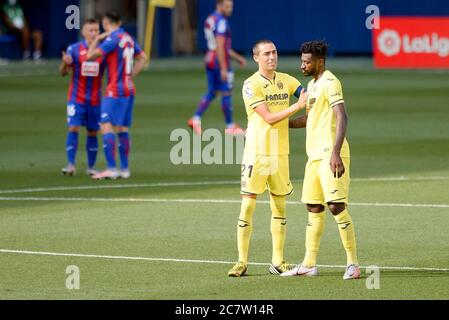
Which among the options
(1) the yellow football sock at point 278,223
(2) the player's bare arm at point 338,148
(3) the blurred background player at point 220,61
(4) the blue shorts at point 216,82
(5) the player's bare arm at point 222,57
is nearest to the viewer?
(2) the player's bare arm at point 338,148

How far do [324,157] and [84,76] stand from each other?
27.8 feet

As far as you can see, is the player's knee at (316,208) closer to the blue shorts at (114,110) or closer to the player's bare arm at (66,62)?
the blue shorts at (114,110)

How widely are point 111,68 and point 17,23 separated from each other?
3237 centimetres

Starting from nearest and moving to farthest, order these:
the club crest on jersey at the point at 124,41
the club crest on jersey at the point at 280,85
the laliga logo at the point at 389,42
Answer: the club crest on jersey at the point at 280,85
the club crest on jersey at the point at 124,41
the laliga logo at the point at 389,42

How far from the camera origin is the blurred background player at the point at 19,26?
164 feet

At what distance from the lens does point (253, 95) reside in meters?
11.6

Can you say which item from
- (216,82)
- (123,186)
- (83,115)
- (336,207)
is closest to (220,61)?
(216,82)

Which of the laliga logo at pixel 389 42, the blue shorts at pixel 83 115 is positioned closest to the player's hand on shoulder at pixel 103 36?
the blue shorts at pixel 83 115

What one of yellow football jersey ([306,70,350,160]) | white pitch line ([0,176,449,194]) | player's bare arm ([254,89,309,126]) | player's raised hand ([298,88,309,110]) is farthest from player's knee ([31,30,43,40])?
yellow football jersey ([306,70,350,160])

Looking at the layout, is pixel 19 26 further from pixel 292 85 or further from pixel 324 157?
pixel 324 157

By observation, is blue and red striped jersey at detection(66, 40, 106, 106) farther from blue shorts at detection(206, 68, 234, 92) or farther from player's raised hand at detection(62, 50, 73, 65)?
blue shorts at detection(206, 68, 234, 92)

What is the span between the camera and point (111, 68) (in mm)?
18547

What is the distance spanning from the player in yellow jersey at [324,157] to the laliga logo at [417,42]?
31.4 metres

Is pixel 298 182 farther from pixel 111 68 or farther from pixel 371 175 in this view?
pixel 111 68
